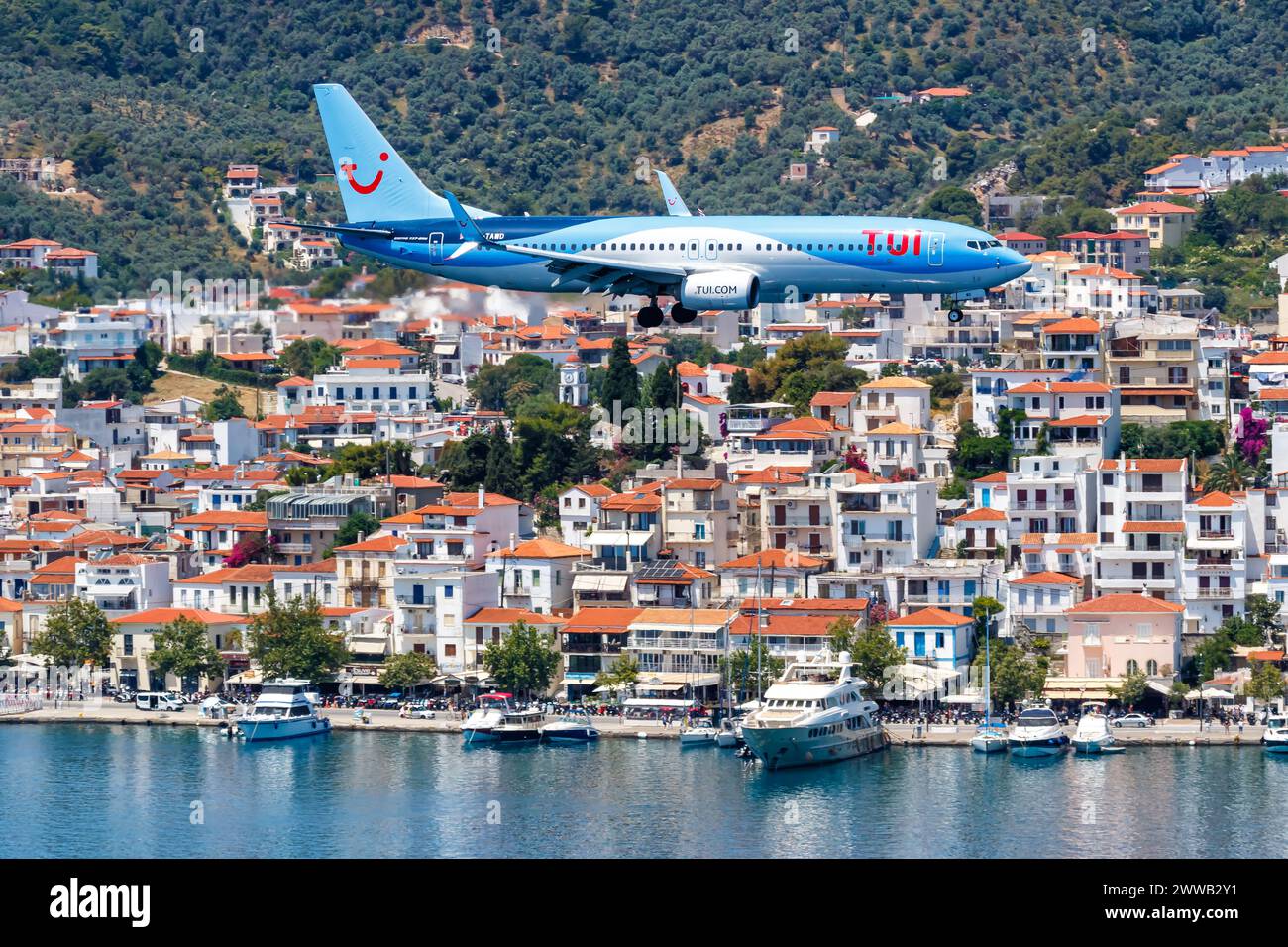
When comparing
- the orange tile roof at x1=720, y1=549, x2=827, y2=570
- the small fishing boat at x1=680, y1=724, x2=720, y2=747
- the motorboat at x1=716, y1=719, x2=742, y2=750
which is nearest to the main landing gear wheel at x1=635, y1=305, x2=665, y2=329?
the motorboat at x1=716, y1=719, x2=742, y2=750

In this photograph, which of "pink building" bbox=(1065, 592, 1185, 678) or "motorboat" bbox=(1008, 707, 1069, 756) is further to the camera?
"pink building" bbox=(1065, 592, 1185, 678)

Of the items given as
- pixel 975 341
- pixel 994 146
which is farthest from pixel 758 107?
pixel 975 341

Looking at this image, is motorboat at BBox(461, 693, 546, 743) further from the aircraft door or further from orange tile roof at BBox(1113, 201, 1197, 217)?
orange tile roof at BBox(1113, 201, 1197, 217)

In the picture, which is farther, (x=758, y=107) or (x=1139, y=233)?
(x=758, y=107)
